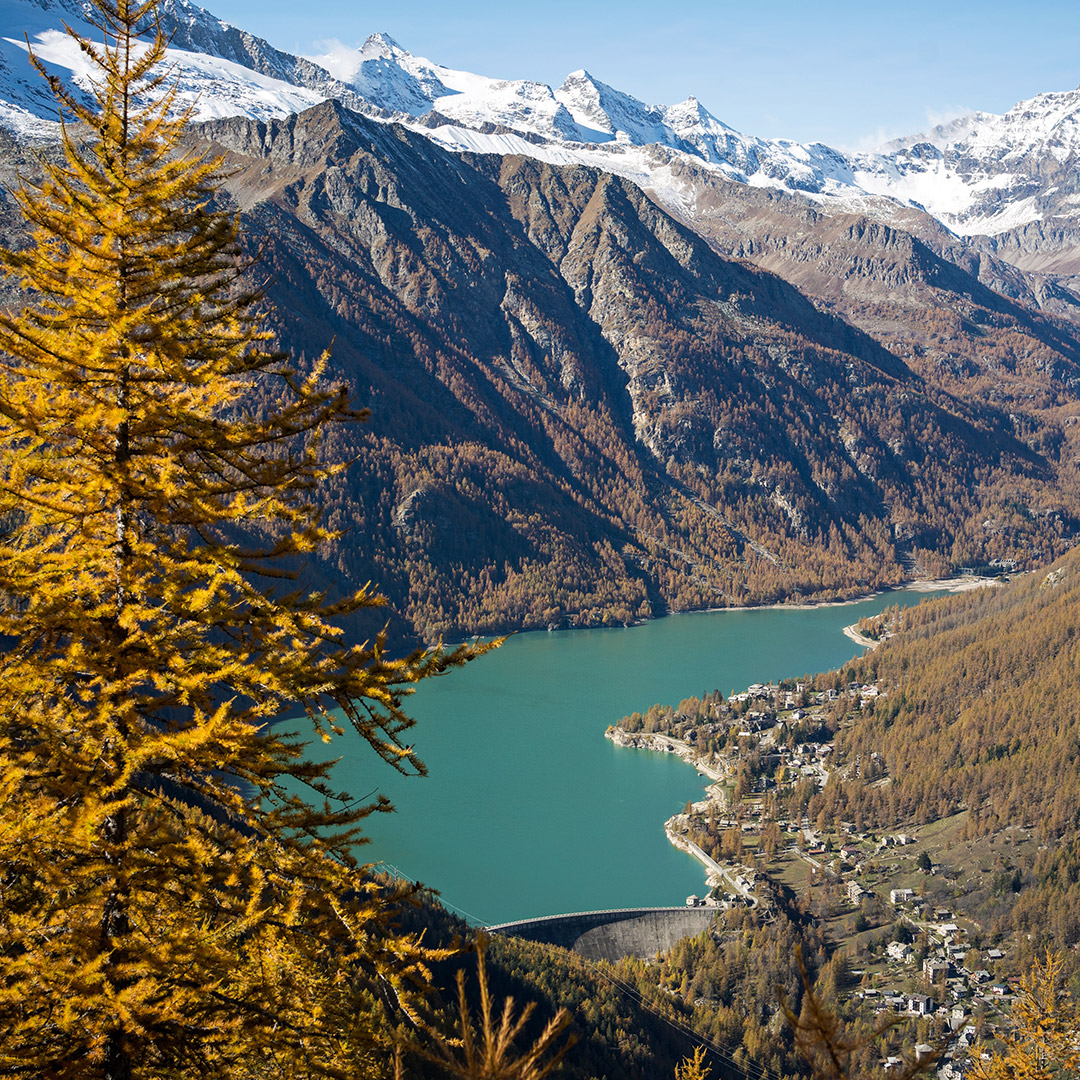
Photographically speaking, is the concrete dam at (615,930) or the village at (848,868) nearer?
the village at (848,868)

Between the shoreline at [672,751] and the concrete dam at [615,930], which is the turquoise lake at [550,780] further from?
the concrete dam at [615,930]

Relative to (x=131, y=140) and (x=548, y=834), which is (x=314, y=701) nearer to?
(x=131, y=140)

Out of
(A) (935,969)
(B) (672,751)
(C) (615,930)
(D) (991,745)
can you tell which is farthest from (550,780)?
(D) (991,745)

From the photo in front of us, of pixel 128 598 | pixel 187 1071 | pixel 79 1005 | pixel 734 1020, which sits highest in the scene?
pixel 128 598

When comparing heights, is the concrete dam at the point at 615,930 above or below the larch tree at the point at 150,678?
below

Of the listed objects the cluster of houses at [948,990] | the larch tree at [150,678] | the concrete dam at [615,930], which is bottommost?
the cluster of houses at [948,990]

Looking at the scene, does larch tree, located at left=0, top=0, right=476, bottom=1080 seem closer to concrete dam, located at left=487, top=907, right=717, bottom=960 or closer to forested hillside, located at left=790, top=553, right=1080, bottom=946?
concrete dam, located at left=487, top=907, right=717, bottom=960

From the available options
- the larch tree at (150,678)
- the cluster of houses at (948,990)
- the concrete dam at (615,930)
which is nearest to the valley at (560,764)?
the larch tree at (150,678)

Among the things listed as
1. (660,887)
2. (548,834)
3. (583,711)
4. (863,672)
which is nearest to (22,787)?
(660,887)
